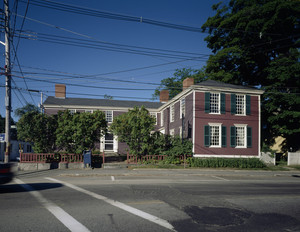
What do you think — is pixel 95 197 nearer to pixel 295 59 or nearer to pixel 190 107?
pixel 190 107

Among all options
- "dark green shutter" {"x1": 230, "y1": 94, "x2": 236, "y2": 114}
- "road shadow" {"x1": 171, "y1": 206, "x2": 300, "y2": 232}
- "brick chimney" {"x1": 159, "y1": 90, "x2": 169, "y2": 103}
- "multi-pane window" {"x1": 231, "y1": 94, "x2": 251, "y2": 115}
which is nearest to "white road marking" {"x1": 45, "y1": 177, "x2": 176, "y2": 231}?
"road shadow" {"x1": 171, "y1": 206, "x2": 300, "y2": 232}

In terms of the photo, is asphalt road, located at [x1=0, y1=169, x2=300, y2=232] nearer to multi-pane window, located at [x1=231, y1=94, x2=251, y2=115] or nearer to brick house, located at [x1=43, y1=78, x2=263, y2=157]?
brick house, located at [x1=43, y1=78, x2=263, y2=157]

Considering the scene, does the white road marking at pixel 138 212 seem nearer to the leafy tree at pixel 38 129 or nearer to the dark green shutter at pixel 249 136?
the leafy tree at pixel 38 129

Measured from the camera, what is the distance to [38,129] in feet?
65.8

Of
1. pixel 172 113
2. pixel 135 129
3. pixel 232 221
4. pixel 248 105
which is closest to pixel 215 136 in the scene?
pixel 248 105

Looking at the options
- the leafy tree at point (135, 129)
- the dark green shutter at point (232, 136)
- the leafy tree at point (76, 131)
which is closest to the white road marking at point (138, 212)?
the leafy tree at point (76, 131)

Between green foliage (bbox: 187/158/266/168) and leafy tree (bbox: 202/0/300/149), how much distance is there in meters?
7.35

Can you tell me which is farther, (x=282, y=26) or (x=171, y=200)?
(x=282, y=26)

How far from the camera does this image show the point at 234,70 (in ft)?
111

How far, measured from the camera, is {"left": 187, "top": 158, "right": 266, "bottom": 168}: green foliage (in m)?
21.5

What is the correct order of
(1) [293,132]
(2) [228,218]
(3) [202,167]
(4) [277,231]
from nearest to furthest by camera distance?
1. (4) [277,231]
2. (2) [228,218]
3. (3) [202,167]
4. (1) [293,132]

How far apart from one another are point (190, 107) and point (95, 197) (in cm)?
1819

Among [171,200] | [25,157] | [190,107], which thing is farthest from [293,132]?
[25,157]

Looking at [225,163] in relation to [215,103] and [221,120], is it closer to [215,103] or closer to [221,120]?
[221,120]
